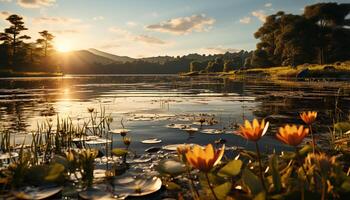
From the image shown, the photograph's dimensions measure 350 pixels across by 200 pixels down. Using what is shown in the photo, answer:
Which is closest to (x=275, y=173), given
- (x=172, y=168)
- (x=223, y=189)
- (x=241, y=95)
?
(x=223, y=189)

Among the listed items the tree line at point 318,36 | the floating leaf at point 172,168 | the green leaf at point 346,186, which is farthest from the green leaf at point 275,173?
the tree line at point 318,36

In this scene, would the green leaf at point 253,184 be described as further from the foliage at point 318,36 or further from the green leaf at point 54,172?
the foliage at point 318,36

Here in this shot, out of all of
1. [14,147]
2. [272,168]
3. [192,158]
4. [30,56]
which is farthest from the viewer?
[30,56]

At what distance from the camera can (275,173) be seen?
2.56 metres

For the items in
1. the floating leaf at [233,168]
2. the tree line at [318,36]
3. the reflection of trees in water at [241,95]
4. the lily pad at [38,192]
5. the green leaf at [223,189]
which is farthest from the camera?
the tree line at [318,36]

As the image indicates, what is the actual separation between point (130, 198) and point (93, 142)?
322 centimetres

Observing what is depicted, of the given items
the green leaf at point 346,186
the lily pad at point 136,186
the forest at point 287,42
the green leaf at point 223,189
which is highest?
the forest at point 287,42

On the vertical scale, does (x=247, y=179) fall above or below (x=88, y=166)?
above

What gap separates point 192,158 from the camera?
80.3 inches

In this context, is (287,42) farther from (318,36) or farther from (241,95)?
(241,95)

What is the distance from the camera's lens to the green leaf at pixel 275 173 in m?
2.52

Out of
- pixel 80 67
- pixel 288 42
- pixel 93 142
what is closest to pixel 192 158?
pixel 93 142

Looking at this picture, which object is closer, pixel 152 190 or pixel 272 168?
pixel 272 168

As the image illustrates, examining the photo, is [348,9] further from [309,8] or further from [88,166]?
[88,166]
